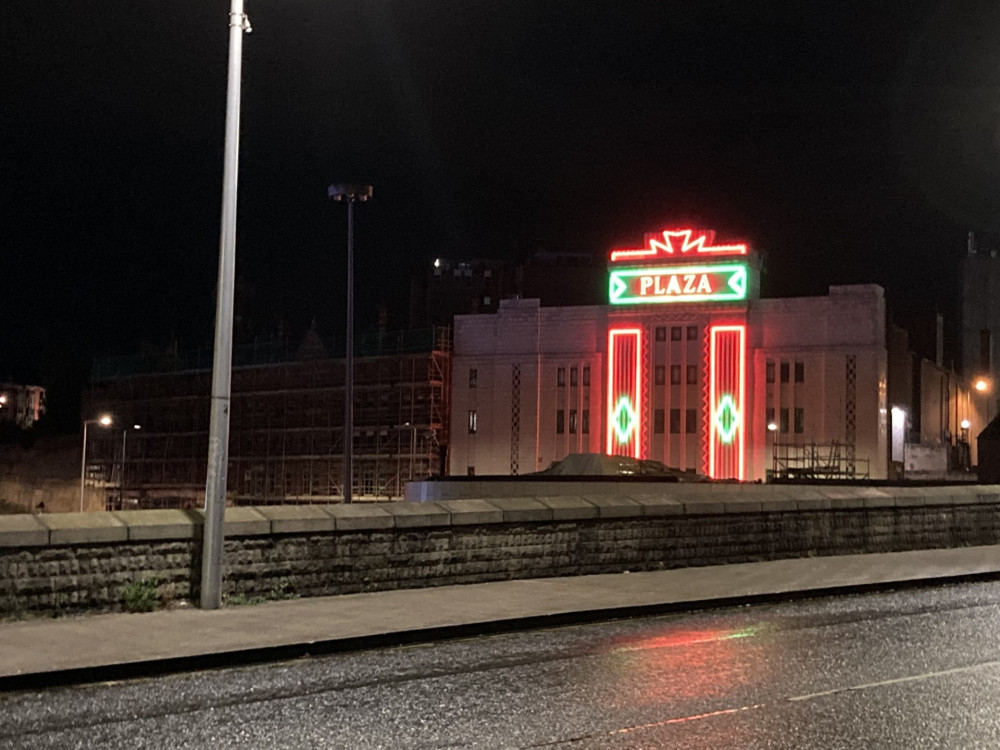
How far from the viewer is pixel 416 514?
15359mm

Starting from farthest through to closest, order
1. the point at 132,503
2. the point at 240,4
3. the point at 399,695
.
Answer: the point at 132,503 → the point at 240,4 → the point at 399,695

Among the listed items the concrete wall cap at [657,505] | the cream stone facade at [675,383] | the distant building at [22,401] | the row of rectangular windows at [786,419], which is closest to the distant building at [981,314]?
the cream stone facade at [675,383]

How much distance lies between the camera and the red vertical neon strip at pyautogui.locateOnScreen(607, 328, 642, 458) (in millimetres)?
A: 59875

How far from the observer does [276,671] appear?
405 inches

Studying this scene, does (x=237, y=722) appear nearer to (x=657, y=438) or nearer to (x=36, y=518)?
(x=36, y=518)

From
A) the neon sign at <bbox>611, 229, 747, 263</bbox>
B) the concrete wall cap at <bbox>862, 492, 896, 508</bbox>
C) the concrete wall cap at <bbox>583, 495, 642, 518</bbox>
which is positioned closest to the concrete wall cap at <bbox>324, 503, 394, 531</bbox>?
the concrete wall cap at <bbox>583, 495, 642, 518</bbox>

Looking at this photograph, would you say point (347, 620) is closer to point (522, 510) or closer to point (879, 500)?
point (522, 510)

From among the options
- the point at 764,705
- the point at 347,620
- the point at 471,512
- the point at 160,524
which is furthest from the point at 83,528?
the point at 764,705

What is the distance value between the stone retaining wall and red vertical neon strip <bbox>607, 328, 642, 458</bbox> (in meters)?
36.4

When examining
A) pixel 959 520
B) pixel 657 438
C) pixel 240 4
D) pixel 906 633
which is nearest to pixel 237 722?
pixel 906 633

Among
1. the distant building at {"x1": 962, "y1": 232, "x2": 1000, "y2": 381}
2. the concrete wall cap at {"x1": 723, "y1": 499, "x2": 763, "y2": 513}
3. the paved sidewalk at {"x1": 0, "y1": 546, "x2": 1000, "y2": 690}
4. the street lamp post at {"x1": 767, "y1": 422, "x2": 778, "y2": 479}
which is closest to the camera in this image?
the paved sidewalk at {"x1": 0, "y1": 546, "x2": 1000, "y2": 690}

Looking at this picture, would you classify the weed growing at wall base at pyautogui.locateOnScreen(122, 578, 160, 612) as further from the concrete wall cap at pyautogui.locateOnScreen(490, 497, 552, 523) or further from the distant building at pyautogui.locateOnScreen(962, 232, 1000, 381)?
the distant building at pyautogui.locateOnScreen(962, 232, 1000, 381)

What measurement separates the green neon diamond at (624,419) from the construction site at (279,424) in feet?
32.5

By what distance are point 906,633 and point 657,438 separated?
46812mm
